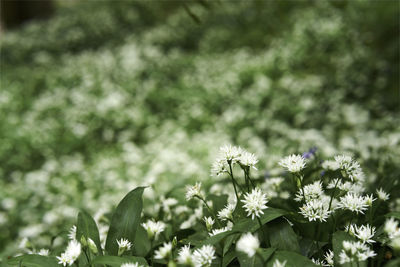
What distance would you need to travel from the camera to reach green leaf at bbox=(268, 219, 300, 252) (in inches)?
43.8

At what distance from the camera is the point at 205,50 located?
6.91 metres

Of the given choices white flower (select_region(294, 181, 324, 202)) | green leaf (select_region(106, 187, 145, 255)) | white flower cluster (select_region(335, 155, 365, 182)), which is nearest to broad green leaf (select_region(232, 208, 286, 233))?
white flower (select_region(294, 181, 324, 202))

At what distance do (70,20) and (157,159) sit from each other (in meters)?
6.20

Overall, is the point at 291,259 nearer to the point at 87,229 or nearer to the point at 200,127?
the point at 87,229

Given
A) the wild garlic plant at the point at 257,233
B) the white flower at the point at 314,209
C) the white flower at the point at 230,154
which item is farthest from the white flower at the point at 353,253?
the white flower at the point at 230,154

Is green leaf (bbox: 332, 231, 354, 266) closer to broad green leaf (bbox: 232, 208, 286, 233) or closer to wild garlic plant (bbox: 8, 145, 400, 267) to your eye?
wild garlic plant (bbox: 8, 145, 400, 267)

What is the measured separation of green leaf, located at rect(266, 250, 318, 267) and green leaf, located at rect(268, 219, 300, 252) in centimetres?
7

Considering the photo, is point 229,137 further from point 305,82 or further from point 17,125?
point 17,125

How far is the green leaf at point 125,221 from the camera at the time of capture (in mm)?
1275

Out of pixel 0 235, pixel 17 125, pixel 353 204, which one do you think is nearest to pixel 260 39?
pixel 17 125

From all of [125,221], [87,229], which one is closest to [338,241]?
[125,221]

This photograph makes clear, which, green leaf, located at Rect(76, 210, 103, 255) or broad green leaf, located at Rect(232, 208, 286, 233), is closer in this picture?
broad green leaf, located at Rect(232, 208, 286, 233)

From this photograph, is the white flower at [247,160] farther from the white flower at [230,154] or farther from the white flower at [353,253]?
the white flower at [353,253]

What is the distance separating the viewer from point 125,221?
1.30m
